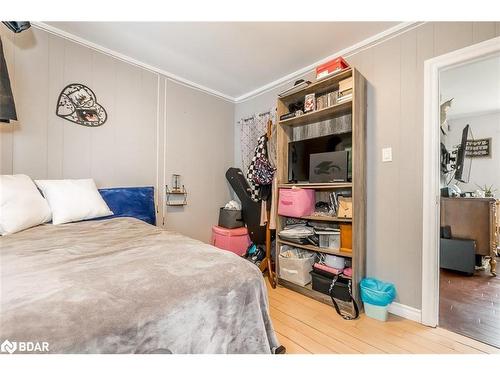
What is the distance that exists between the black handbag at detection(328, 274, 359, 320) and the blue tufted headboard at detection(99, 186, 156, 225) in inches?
76.0

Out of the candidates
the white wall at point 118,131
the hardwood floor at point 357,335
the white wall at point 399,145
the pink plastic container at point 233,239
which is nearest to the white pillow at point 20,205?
the white wall at point 118,131

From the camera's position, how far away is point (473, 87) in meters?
2.99

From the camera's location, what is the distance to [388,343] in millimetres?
1454

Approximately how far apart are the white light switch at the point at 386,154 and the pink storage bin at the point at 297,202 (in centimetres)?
69

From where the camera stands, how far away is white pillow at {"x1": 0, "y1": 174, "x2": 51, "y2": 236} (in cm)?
129

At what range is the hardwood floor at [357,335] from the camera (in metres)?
1.40

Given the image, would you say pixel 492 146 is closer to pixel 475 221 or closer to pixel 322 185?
pixel 475 221

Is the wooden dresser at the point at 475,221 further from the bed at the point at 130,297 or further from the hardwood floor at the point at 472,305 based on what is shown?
the bed at the point at 130,297

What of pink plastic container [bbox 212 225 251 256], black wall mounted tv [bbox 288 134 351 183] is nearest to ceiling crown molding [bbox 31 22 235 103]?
black wall mounted tv [bbox 288 134 351 183]

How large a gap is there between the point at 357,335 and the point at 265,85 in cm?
279

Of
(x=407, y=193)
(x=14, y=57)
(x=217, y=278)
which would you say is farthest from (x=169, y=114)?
(x=407, y=193)

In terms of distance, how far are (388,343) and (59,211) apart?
8.00ft

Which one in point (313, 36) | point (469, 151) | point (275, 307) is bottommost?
point (275, 307)

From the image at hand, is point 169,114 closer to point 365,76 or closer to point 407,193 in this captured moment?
point 365,76
